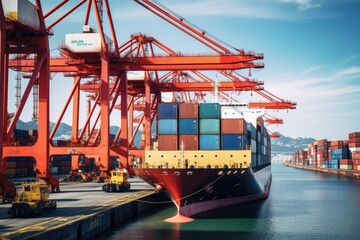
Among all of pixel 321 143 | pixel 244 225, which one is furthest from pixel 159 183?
pixel 321 143

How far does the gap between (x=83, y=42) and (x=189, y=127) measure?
1962 cm

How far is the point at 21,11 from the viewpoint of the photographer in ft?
113

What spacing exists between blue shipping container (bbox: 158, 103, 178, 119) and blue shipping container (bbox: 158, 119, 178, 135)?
34cm

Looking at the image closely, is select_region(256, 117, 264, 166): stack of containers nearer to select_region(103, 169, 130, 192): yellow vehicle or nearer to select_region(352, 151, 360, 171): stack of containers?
select_region(103, 169, 130, 192): yellow vehicle

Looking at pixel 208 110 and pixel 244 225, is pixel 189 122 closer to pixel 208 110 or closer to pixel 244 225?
pixel 208 110

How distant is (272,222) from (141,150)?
34463 millimetres

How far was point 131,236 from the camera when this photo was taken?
25.9m

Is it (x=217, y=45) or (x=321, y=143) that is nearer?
(x=217, y=45)

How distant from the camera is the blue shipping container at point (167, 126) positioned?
33438 mm

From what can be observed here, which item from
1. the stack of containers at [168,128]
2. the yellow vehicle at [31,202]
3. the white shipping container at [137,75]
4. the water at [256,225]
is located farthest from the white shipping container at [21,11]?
the white shipping container at [137,75]

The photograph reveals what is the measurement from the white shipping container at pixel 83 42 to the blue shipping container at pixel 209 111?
1756 centimetres

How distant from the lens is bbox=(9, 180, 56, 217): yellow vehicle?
25000 millimetres

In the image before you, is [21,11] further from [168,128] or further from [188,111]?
[188,111]

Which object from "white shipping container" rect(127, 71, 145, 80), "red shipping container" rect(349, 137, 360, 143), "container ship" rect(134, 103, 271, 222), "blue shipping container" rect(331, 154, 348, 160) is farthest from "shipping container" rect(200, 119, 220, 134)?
"blue shipping container" rect(331, 154, 348, 160)
